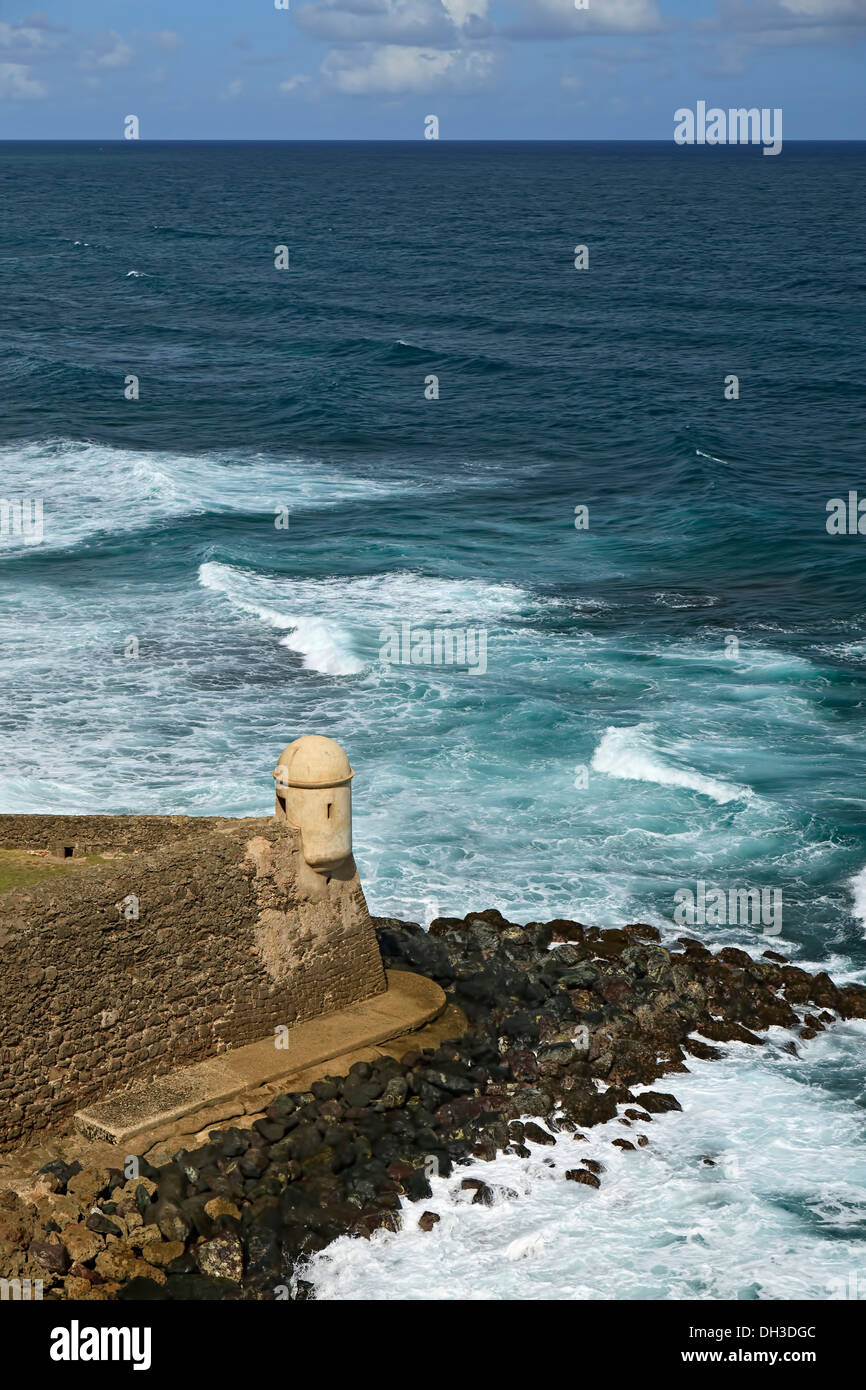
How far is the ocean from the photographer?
64.1 ft

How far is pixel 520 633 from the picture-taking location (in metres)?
39.9

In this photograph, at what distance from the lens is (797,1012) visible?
23281mm

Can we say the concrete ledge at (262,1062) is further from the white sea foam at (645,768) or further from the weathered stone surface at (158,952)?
the white sea foam at (645,768)

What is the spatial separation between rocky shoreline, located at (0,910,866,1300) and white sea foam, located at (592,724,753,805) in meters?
6.03

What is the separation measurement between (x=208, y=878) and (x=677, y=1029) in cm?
729

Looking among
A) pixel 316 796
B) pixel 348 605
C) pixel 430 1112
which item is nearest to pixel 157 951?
pixel 316 796

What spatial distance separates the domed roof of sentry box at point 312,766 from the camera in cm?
2006

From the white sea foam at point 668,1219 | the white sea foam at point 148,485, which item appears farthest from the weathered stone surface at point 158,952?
the white sea foam at point 148,485

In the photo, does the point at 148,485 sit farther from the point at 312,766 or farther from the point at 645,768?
the point at 312,766

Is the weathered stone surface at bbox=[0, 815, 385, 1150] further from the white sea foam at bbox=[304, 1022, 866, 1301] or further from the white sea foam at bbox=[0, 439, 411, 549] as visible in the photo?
the white sea foam at bbox=[0, 439, 411, 549]

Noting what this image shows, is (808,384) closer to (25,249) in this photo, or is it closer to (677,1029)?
(677,1029)

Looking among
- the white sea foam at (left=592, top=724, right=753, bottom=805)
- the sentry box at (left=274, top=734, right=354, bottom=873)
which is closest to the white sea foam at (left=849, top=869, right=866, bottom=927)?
the white sea foam at (left=592, top=724, right=753, bottom=805)

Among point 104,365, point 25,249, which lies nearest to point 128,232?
point 25,249

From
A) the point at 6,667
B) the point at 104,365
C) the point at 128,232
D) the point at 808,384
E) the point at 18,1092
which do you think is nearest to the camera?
the point at 18,1092
